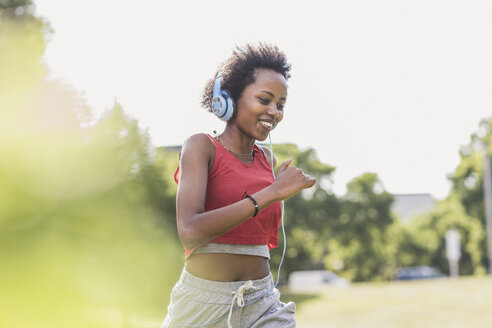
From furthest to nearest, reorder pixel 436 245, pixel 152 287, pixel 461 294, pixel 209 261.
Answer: pixel 436 245 → pixel 461 294 → pixel 152 287 → pixel 209 261

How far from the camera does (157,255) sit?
32.6 feet

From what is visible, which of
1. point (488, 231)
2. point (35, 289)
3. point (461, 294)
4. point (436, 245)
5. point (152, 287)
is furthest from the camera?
point (436, 245)

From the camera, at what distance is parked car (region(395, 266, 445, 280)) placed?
50.5 meters

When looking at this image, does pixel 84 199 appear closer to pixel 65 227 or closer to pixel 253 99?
pixel 65 227

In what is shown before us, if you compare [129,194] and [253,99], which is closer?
[253,99]

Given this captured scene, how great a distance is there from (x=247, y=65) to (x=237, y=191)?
62 cm

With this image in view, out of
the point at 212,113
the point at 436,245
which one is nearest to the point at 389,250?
the point at 436,245

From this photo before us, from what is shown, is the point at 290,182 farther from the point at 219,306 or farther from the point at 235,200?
the point at 219,306

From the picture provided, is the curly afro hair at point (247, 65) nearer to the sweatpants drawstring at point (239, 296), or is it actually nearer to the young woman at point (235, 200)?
the young woman at point (235, 200)

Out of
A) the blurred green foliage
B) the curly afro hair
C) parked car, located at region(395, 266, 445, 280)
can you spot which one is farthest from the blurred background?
parked car, located at region(395, 266, 445, 280)

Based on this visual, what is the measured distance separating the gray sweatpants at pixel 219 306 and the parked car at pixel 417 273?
168 feet

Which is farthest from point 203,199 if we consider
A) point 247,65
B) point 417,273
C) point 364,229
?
point 417,273

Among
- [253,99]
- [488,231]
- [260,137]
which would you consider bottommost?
[260,137]

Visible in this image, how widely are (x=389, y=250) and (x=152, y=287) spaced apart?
45.1 meters
